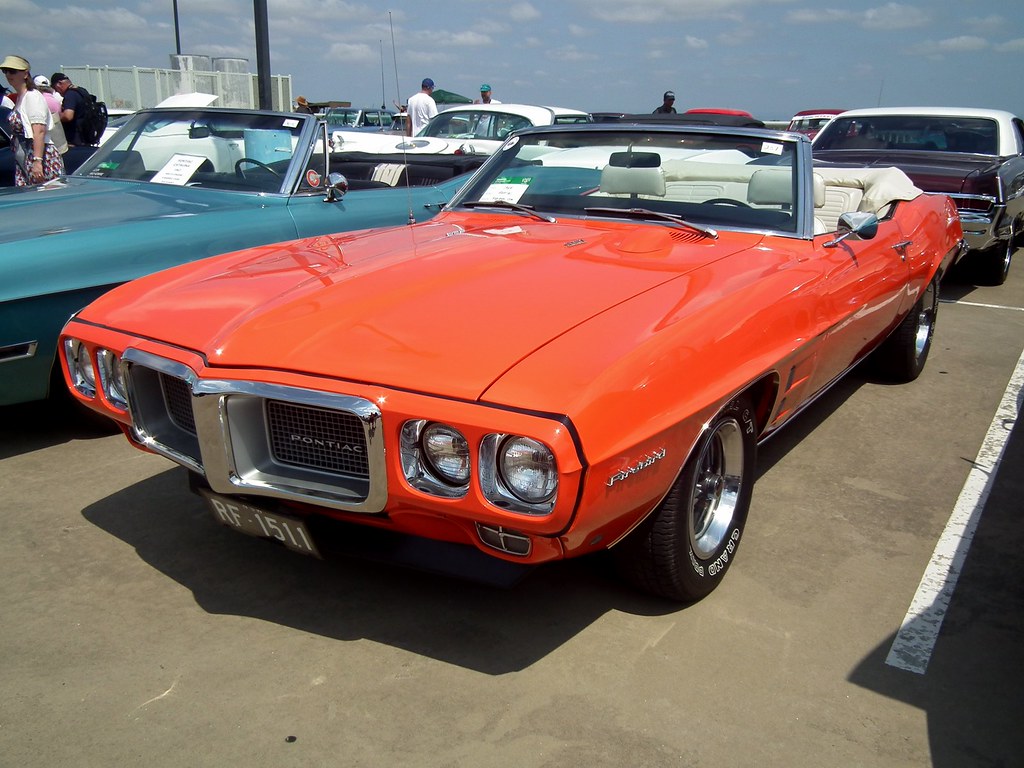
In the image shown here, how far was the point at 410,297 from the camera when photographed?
8.84 feet

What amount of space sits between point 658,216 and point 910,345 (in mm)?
2229

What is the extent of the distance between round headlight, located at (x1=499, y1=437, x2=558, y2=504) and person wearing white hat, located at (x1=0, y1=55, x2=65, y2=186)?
644 cm

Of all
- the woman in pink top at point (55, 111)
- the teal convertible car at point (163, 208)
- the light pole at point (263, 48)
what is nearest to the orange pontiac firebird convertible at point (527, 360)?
the teal convertible car at point (163, 208)

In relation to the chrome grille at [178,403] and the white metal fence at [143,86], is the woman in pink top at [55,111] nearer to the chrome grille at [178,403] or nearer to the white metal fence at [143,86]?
the chrome grille at [178,403]

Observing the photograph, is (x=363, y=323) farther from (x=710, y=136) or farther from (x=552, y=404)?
(x=710, y=136)

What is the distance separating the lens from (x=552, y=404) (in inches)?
81.8

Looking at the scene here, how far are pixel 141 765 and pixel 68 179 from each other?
4321 millimetres

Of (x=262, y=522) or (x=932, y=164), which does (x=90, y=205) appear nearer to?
(x=262, y=522)

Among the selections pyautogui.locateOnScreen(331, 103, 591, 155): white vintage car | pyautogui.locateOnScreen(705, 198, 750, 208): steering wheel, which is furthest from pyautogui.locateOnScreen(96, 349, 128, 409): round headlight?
pyautogui.locateOnScreen(331, 103, 591, 155): white vintage car

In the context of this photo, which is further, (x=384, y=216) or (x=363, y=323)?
(x=384, y=216)

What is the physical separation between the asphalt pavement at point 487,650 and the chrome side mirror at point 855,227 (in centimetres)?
104

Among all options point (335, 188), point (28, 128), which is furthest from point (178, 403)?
point (28, 128)

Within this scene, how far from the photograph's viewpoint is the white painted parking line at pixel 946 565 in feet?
8.70

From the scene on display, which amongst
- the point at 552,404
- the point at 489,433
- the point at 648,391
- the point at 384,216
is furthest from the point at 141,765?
the point at 384,216
